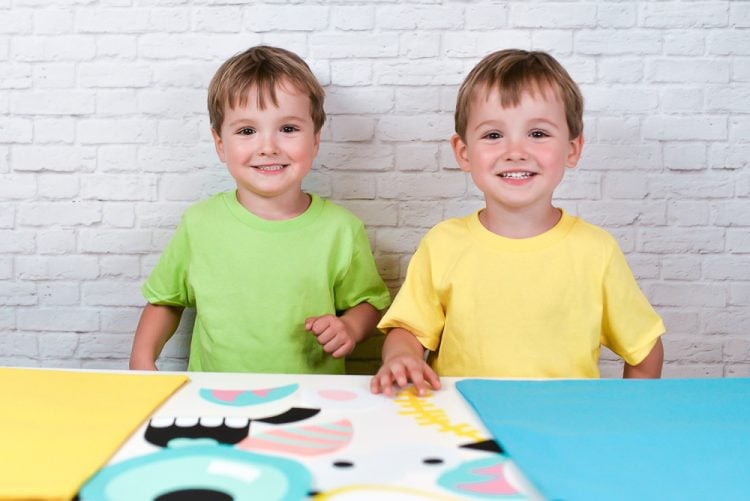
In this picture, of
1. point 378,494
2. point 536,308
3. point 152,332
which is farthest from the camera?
point 152,332

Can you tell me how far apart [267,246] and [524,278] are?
59 centimetres

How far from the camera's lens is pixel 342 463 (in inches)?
30.7

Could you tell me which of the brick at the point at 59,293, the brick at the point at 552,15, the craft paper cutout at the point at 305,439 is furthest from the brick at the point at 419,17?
the craft paper cutout at the point at 305,439

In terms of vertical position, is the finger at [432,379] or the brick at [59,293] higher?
the finger at [432,379]

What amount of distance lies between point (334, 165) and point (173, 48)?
0.50 meters

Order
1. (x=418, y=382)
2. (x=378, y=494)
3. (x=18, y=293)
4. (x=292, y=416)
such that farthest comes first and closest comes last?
(x=18, y=293) → (x=418, y=382) → (x=292, y=416) → (x=378, y=494)

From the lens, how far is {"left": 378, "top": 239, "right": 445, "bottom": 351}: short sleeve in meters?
1.52

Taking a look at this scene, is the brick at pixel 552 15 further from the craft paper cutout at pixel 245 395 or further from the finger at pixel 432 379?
the craft paper cutout at pixel 245 395

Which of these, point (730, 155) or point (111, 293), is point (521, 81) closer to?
A: point (730, 155)

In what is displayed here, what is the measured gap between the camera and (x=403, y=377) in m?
1.07

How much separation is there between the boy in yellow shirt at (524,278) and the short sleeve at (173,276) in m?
0.55

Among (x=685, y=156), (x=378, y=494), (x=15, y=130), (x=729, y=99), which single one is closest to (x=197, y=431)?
(x=378, y=494)

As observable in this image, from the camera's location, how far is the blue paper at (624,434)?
0.72 meters

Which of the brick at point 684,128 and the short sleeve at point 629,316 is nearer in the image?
the short sleeve at point 629,316
